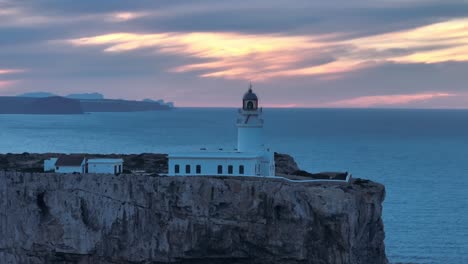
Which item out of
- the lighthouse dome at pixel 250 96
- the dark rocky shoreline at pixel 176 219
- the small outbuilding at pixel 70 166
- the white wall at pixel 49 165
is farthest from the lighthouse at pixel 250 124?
the white wall at pixel 49 165

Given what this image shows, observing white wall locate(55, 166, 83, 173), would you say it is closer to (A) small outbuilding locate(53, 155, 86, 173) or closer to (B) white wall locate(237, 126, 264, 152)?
(A) small outbuilding locate(53, 155, 86, 173)

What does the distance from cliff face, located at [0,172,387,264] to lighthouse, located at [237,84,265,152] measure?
6.40m

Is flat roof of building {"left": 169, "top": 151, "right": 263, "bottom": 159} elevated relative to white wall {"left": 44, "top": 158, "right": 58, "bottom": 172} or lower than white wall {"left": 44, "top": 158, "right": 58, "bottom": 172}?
elevated

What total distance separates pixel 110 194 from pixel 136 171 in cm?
620

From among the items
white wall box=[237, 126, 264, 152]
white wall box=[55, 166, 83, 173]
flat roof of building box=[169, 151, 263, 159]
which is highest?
white wall box=[237, 126, 264, 152]

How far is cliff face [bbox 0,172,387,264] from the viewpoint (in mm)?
40094

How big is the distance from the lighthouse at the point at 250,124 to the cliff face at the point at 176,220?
6.40m

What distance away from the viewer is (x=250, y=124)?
159 feet

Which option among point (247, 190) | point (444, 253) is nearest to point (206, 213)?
point (247, 190)

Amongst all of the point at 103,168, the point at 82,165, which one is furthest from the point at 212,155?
the point at 82,165

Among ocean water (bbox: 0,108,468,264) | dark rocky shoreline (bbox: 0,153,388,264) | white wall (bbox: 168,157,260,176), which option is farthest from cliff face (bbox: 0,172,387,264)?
ocean water (bbox: 0,108,468,264)

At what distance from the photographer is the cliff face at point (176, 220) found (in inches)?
1578

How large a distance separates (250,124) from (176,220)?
1047 cm

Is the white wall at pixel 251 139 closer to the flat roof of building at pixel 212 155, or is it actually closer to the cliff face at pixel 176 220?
the flat roof of building at pixel 212 155
